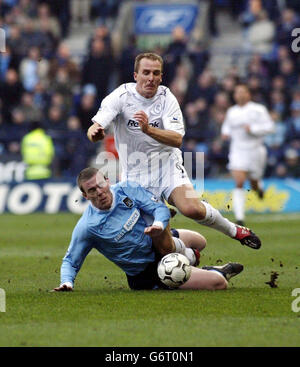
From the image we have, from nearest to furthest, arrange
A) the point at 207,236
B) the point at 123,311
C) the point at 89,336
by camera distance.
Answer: the point at 89,336 → the point at 123,311 → the point at 207,236

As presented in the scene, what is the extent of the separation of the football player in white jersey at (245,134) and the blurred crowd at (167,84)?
333 centimetres

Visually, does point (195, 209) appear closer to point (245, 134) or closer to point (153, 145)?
point (153, 145)

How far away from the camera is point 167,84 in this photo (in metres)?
22.3

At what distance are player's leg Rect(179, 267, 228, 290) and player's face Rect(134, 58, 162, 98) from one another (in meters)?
1.95

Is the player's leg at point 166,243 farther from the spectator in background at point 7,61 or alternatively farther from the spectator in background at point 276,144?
the spectator in background at point 7,61

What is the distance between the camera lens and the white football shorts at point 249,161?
17828 mm

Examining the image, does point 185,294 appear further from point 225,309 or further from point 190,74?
point 190,74

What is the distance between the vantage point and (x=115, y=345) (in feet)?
21.1

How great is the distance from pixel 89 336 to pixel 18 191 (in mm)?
14573

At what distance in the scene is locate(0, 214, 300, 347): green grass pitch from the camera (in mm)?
6633
